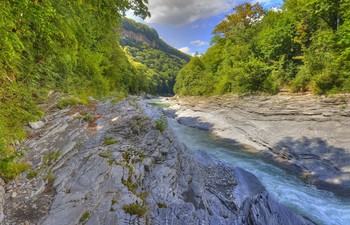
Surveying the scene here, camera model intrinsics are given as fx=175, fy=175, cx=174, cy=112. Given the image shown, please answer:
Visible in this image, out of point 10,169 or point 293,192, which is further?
point 293,192

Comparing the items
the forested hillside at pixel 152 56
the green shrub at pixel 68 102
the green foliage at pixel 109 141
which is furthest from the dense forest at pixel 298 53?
the forested hillside at pixel 152 56

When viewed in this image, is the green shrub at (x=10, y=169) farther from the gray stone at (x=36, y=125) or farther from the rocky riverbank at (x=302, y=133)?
the rocky riverbank at (x=302, y=133)

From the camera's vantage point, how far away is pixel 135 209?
419 cm

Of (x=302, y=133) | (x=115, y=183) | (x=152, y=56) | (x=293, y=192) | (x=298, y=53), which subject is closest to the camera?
(x=115, y=183)

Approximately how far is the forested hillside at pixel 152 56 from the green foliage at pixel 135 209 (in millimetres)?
87879

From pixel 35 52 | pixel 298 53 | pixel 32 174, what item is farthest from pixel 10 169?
pixel 298 53

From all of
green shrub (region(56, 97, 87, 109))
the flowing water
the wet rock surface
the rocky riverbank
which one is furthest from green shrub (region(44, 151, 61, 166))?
the rocky riverbank

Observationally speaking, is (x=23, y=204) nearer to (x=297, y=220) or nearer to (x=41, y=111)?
(x=41, y=111)

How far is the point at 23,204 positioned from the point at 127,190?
216 centimetres

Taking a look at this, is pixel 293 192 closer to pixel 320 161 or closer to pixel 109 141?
pixel 320 161

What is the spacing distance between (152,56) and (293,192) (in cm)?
15402

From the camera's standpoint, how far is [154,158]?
264 inches

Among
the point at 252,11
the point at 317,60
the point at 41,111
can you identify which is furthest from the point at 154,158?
the point at 252,11

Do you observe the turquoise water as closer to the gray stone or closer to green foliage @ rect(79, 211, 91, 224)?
green foliage @ rect(79, 211, 91, 224)
